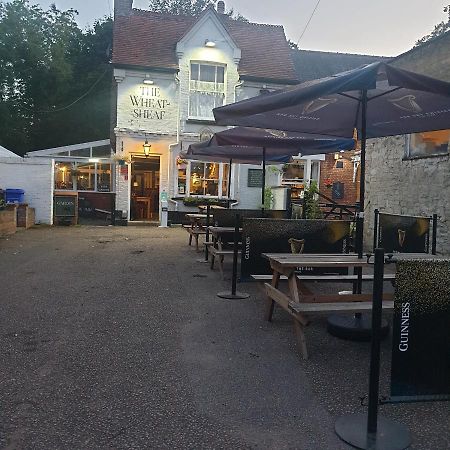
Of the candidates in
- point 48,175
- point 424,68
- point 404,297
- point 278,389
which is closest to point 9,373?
point 278,389

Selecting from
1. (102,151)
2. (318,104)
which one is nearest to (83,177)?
(102,151)

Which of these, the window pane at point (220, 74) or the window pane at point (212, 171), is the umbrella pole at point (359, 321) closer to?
the window pane at point (212, 171)

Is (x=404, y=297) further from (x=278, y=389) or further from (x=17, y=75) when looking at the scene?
(x=17, y=75)

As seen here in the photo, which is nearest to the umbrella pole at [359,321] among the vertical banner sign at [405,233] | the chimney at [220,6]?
the vertical banner sign at [405,233]

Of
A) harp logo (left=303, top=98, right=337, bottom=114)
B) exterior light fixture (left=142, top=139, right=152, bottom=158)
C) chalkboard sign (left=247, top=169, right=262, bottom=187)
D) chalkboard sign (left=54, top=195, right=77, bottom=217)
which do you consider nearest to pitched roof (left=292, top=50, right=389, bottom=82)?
chalkboard sign (left=247, top=169, right=262, bottom=187)

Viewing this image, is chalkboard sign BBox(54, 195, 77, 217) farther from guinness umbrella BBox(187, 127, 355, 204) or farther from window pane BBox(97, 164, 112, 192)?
guinness umbrella BBox(187, 127, 355, 204)

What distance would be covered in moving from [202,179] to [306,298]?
1464 cm

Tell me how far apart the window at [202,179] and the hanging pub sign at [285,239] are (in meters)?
12.4

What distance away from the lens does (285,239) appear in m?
6.54

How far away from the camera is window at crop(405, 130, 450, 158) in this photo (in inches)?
369

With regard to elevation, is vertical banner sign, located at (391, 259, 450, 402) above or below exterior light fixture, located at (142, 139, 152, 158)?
below

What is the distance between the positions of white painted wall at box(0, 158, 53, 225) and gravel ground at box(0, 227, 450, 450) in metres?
10.3

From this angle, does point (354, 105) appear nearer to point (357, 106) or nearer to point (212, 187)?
point (357, 106)

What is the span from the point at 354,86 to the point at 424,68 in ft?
22.6
